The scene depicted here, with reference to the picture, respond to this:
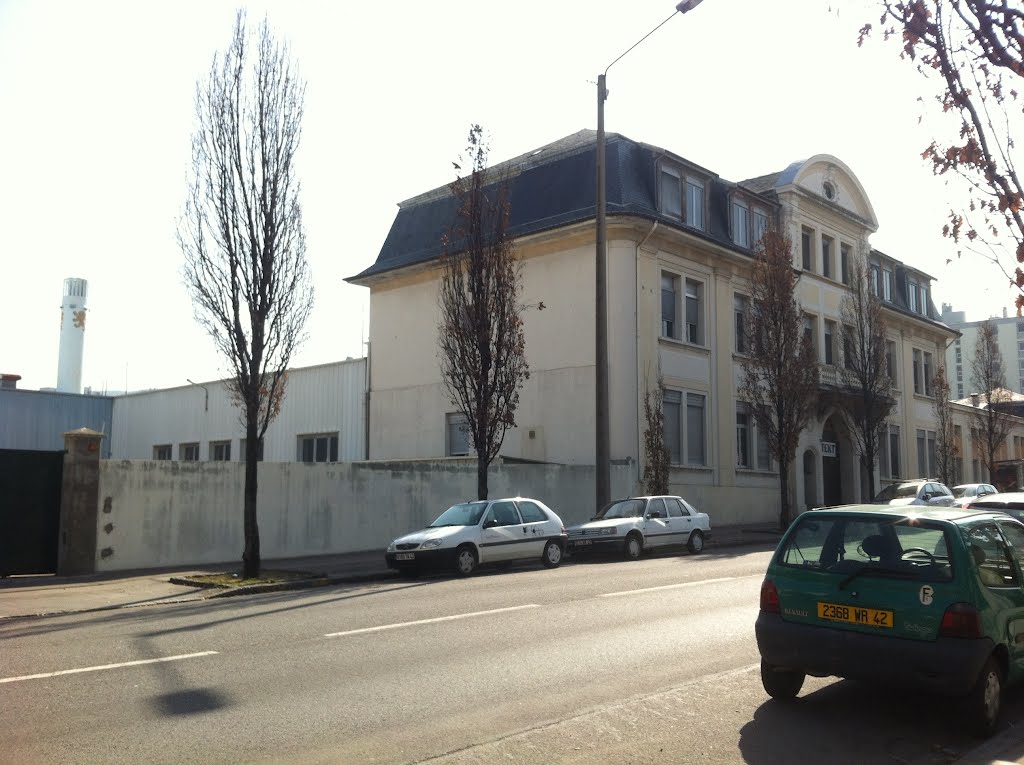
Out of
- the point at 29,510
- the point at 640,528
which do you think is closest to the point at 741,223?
the point at 640,528

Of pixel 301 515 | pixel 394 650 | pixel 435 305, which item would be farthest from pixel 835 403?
pixel 394 650

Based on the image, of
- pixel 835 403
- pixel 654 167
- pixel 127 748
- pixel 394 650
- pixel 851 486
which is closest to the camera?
pixel 127 748

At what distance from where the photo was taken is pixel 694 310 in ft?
105

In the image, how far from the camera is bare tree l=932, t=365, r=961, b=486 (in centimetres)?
4472

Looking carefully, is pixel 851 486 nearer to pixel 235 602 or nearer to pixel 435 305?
pixel 435 305

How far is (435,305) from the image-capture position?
110 ft

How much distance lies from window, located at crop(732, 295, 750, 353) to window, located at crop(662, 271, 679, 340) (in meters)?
3.39

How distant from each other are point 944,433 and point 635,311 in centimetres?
2360

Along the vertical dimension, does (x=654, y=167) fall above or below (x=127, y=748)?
above

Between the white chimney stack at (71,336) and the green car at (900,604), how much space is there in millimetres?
64857

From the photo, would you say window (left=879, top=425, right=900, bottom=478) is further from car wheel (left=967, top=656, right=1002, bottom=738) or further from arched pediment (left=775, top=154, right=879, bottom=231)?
car wheel (left=967, top=656, right=1002, bottom=738)

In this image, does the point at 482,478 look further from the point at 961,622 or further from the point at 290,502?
the point at 961,622

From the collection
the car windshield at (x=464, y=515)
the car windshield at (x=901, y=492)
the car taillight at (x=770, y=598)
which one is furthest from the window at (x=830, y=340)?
the car taillight at (x=770, y=598)

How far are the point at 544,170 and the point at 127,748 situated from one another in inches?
1090
